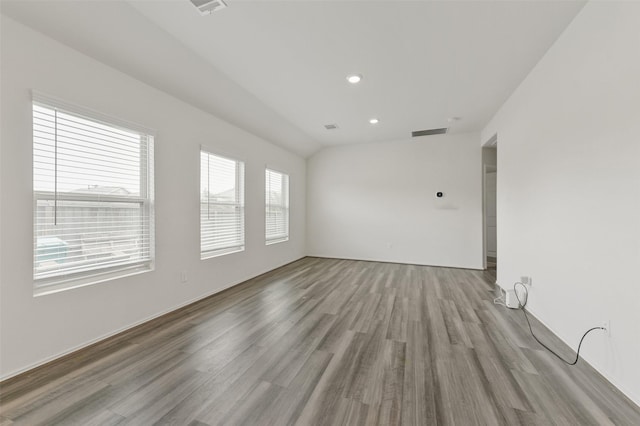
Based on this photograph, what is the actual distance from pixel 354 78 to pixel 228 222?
280 cm

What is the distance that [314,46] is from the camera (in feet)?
8.20

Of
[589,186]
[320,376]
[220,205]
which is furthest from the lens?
[220,205]

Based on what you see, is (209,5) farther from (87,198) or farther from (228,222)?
(228,222)

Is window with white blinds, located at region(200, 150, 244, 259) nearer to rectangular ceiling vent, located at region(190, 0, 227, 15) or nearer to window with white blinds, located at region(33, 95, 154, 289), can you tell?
window with white blinds, located at region(33, 95, 154, 289)

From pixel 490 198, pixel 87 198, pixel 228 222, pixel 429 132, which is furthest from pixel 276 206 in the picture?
pixel 490 198

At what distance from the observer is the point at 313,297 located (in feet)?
11.7

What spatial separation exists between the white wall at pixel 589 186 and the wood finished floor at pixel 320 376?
0.32m

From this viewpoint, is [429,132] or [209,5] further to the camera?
[429,132]

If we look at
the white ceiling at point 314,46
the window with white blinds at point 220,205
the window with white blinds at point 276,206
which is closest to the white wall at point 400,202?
the window with white blinds at point 276,206

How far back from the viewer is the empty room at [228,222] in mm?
1624

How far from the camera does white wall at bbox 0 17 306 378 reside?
181 centimetres

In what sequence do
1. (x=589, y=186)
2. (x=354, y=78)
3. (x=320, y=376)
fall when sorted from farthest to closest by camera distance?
(x=354, y=78), (x=589, y=186), (x=320, y=376)

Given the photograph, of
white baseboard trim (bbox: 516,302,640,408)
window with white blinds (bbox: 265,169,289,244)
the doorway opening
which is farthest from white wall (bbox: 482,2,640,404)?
window with white blinds (bbox: 265,169,289,244)

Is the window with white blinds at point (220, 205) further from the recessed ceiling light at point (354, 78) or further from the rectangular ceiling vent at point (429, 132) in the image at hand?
the rectangular ceiling vent at point (429, 132)
